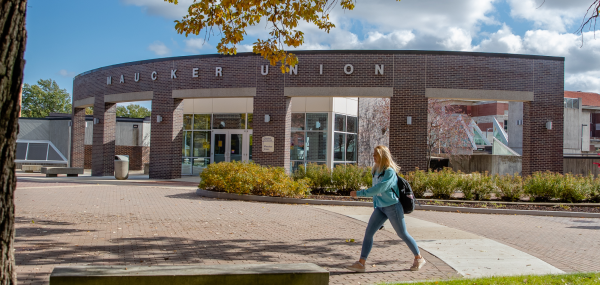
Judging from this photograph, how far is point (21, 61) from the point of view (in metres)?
A: 2.92

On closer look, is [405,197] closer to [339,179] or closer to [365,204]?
[365,204]

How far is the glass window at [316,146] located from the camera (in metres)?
22.1

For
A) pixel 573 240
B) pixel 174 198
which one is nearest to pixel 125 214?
pixel 174 198

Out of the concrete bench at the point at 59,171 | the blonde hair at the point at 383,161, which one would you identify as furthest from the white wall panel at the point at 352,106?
the blonde hair at the point at 383,161

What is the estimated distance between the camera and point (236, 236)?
26.3 feet

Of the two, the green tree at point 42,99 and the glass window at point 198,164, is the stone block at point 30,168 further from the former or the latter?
the green tree at point 42,99

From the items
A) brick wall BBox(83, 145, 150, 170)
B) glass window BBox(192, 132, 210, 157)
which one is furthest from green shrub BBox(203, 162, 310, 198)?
brick wall BBox(83, 145, 150, 170)

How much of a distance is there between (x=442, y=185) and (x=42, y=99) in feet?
269

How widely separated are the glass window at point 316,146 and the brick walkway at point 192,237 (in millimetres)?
9521

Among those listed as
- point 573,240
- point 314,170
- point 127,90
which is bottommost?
point 573,240

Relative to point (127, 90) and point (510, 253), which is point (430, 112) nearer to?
point (127, 90)

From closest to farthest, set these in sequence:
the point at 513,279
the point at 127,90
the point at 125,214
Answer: the point at 513,279, the point at 125,214, the point at 127,90

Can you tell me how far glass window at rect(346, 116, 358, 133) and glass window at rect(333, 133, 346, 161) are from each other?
2.38 ft

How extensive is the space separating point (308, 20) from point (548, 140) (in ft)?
43.9
